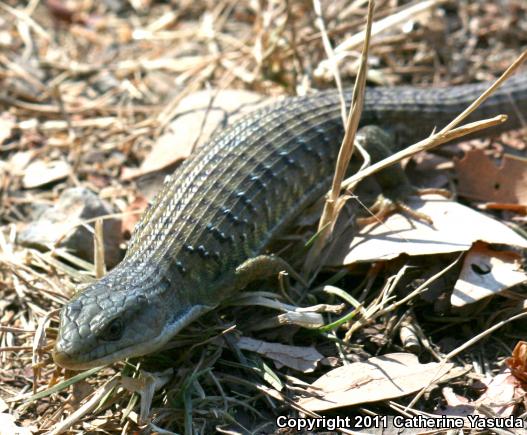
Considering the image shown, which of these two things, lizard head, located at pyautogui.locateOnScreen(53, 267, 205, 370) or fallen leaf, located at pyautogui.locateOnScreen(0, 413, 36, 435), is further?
fallen leaf, located at pyautogui.locateOnScreen(0, 413, 36, 435)

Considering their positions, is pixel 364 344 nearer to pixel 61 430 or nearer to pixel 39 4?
pixel 61 430

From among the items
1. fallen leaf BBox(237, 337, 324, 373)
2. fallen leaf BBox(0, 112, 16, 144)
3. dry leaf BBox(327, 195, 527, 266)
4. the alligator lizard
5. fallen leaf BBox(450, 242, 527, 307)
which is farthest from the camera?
fallen leaf BBox(0, 112, 16, 144)

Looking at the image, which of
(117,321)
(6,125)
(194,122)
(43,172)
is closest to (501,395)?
(117,321)

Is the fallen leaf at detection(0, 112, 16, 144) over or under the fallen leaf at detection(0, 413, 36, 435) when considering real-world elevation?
Answer: over

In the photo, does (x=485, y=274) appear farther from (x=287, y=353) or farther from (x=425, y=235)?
(x=287, y=353)

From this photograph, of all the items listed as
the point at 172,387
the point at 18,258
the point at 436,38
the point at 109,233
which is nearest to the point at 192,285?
the point at 172,387

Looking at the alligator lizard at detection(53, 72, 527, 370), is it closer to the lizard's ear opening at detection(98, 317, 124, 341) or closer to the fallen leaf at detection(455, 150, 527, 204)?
the lizard's ear opening at detection(98, 317, 124, 341)

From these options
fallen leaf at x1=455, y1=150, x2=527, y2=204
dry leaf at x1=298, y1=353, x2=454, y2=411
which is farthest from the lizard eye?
fallen leaf at x1=455, y1=150, x2=527, y2=204

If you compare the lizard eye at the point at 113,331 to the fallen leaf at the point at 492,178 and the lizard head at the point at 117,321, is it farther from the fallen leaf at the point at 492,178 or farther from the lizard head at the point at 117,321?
the fallen leaf at the point at 492,178

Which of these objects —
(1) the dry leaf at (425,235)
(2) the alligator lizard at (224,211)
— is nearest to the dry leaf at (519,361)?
(1) the dry leaf at (425,235)
